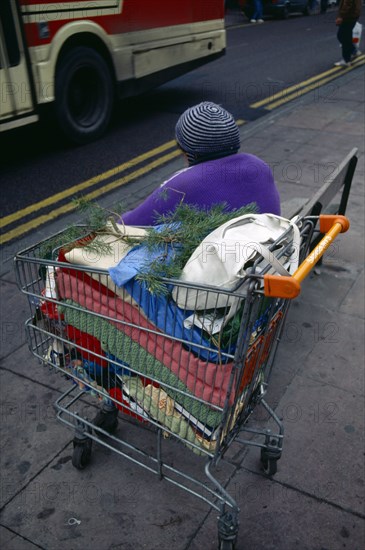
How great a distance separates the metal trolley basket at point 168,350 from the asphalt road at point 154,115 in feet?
10.6

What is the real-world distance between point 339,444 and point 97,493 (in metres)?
1.29

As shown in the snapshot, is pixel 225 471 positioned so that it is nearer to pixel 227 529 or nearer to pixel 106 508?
pixel 227 529

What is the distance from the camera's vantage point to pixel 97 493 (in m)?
2.59

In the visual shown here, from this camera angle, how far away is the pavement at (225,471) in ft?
7.88

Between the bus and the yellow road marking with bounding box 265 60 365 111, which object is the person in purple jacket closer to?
the bus

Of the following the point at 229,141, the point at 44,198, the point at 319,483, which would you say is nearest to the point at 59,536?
the point at 319,483

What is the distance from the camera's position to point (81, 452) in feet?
8.77

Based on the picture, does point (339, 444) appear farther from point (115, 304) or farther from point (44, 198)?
point (44, 198)

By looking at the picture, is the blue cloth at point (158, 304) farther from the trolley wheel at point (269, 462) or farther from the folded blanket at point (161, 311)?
the trolley wheel at point (269, 462)

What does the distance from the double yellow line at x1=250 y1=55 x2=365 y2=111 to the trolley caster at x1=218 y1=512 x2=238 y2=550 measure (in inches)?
Answer: 310

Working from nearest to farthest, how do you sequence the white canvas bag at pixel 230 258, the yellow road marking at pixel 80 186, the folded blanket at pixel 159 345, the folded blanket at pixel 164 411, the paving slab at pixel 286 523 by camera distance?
the white canvas bag at pixel 230 258 < the folded blanket at pixel 159 345 < the folded blanket at pixel 164 411 < the paving slab at pixel 286 523 < the yellow road marking at pixel 80 186

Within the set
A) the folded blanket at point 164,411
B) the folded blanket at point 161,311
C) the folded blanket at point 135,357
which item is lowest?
the folded blanket at point 164,411

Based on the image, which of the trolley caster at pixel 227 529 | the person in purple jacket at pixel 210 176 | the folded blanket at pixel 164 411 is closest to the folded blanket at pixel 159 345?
the folded blanket at pixel 164 411

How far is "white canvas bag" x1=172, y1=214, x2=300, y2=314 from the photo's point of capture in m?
1.81
